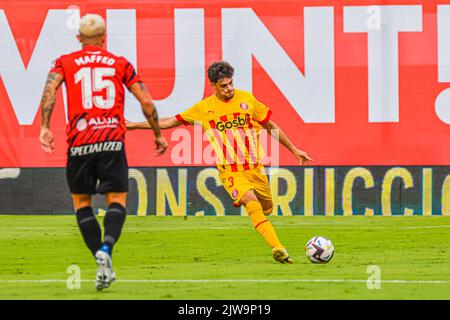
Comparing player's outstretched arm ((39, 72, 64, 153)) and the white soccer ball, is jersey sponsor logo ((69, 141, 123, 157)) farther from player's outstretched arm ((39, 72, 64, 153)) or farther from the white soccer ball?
the white soccer ball

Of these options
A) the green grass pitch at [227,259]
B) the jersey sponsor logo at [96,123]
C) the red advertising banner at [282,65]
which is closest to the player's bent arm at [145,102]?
the jersey sponsor logo at [96,123]

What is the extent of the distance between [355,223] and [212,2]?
460cm

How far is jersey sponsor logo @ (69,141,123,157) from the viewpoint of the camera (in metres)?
9.05

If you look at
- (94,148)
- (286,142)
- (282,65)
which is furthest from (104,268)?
(282,65)

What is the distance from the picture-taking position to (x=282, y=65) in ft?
63.7

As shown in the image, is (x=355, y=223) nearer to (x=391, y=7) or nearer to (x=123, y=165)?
(x=391, y=7)

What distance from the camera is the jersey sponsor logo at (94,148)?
9055 millimetres

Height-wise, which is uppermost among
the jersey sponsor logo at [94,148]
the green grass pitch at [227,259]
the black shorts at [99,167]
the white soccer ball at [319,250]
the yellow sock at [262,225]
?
the jersey sponsor logo at [94,148]

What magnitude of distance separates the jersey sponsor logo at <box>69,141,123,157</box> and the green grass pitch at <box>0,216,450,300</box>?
1.10 m

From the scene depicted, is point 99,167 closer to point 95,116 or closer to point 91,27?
point 95,116

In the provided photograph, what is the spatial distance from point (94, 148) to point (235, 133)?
3619 millimetres

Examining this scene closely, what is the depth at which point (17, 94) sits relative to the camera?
64.1ft

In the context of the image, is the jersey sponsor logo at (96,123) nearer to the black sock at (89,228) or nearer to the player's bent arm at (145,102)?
the player's bent arm at (145,102)

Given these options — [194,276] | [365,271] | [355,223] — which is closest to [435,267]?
[365,271]
